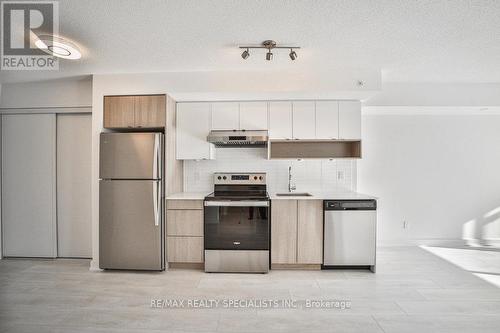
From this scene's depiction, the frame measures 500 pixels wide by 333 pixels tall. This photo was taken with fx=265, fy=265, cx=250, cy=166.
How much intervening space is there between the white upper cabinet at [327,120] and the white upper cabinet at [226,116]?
1.06 m

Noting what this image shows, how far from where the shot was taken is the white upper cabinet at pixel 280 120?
3.48m

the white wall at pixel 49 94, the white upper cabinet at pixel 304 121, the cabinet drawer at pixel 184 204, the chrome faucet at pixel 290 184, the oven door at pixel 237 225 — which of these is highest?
the white wall at pixel 49 94

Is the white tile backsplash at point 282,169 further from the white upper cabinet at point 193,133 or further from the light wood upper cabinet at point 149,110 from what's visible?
the light wood upper cabinet at point 149,110

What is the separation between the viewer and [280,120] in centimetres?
348

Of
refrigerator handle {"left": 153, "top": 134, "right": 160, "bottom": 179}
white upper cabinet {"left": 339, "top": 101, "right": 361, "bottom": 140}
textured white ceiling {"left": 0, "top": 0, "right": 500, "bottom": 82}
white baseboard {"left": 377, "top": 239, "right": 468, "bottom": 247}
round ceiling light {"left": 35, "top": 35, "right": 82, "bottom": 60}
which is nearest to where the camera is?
textured white ceiling {"left": 0, "top": 0, "right": 500, "bottom": 82}

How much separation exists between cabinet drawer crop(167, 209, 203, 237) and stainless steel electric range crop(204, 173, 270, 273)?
4.7 inches

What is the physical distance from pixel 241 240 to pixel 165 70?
2.21 metres

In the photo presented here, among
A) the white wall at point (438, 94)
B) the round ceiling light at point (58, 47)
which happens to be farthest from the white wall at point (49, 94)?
the white wall at point (438, 94)

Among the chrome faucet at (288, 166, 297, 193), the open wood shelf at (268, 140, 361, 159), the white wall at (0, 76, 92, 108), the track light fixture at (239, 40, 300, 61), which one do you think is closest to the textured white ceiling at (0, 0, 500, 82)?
the track light fixture at (239, 40, 300, 61)

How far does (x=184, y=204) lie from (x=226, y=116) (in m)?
1.25

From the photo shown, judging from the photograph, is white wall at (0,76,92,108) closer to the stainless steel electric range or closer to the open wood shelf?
the stainless steel electric range

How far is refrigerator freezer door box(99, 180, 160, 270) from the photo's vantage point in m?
3.07

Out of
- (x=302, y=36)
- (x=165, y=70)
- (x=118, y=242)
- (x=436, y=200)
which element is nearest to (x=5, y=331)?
(x=118, y=242)

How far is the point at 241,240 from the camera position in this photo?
123 inches
